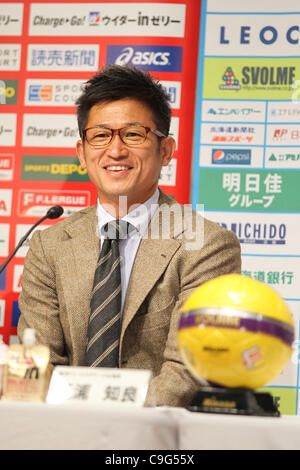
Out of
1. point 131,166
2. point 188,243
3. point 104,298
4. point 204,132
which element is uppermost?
point 204,132

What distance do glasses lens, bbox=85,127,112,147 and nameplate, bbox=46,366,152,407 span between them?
1.29 m

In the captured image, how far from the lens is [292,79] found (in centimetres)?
280

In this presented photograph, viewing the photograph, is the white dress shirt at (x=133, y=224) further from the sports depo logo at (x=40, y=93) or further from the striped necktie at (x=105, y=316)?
the sports depo logo at (x=40, y=93)

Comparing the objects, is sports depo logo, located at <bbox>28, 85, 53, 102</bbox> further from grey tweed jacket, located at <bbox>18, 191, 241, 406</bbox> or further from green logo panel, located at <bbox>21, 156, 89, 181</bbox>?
grey tweed jacket, located at <bbox>18, 191, 241, 406</bbox>

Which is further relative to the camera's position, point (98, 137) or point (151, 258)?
point (98, 137)

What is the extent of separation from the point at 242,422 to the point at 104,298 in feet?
3.78

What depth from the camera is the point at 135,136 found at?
2279mm

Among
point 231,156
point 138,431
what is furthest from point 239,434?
point 231,156

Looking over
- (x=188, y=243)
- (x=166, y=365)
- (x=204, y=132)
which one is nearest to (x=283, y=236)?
(x=204, y=132)

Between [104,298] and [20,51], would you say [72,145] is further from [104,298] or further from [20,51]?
[104,298]

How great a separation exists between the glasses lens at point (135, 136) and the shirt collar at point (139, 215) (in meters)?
0.21

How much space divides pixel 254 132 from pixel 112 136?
798 mm

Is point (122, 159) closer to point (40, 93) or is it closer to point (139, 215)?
point (139, 215)

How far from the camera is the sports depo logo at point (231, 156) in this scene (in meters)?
2.80
